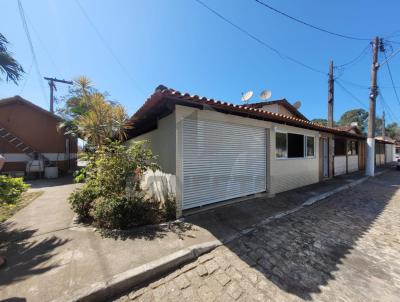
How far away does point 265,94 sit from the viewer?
11453 millimetres

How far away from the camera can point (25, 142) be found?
12875 mm

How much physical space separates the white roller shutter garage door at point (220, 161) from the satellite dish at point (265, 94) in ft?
18.5

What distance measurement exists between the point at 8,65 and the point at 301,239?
809cm

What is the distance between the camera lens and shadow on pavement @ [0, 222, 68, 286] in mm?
2672

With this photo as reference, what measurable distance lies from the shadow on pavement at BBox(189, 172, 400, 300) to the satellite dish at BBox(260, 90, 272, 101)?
7.16 meters

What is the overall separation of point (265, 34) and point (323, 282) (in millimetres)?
9408

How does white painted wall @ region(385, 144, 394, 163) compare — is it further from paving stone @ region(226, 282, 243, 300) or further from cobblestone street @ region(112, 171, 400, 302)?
paving stone @ region(226, 282, 243, 300)

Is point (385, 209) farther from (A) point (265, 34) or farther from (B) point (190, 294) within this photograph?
(A) point (265, 34)

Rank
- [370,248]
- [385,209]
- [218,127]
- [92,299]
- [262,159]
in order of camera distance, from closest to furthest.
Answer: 1. [92,299]
2. [370,248]
3. [218,127]
4. [385,209]
5. [262,159]

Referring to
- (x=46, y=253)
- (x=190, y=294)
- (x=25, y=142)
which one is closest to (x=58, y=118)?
(x=25, y=142)

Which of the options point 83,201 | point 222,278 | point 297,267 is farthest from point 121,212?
point 297,267

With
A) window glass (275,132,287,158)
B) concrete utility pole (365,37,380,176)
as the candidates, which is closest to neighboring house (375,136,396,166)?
concrete utility pole (365,37,380,176)

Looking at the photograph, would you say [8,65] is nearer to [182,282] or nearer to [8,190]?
[8,190]

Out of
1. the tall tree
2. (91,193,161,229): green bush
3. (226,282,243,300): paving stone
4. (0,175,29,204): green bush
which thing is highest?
the tall tree
